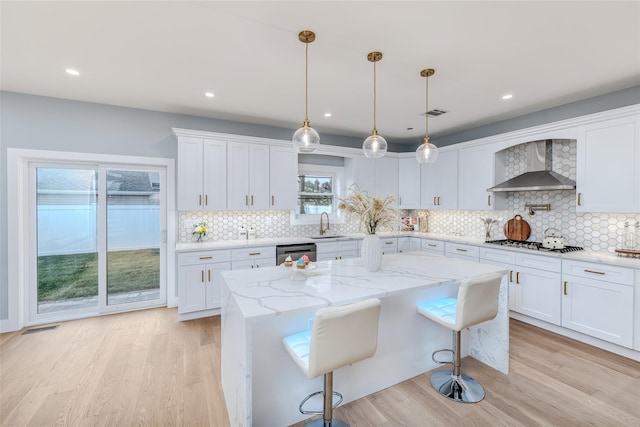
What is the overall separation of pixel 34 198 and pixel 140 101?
1.81m

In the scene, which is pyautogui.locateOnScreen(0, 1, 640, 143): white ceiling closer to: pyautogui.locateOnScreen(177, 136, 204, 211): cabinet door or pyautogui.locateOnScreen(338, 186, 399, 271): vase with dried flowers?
pyautogui.locateOnScreen(177, 136, 204, 211): cabinet door

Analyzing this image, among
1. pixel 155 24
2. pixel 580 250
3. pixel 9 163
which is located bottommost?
pixel 580 250

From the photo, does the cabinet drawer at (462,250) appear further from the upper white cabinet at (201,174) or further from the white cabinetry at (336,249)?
the upper white cabinet at (201,174)

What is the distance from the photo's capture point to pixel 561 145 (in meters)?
3.68

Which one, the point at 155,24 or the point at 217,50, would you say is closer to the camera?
the point at 155,24

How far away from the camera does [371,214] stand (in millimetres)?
2320

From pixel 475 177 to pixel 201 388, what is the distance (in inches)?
178

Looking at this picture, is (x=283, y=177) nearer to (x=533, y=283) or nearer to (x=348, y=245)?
(x=348, y=245)

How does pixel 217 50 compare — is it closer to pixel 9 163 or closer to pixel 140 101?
pixel 140 101

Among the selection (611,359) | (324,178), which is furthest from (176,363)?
(611,359)

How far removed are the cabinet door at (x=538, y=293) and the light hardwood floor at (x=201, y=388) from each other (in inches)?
10.8

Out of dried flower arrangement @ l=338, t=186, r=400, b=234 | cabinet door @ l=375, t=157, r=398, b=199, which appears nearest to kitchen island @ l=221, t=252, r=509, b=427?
dried flower arrangement @ l=338, t=186, r=400, b=234

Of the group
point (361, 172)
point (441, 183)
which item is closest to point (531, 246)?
point (441, 183)

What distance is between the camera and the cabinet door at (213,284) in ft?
12.4
